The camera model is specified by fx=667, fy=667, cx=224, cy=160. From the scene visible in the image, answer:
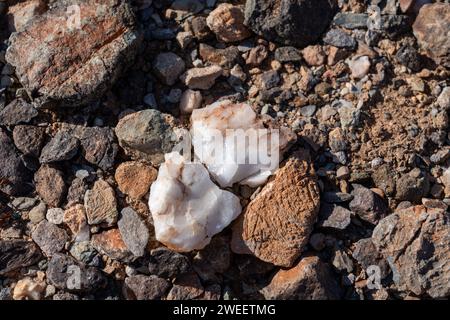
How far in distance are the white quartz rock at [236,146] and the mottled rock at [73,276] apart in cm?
61

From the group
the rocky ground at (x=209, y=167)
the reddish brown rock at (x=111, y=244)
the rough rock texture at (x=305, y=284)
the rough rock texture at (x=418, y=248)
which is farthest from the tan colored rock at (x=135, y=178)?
the rough rock texture at (x=418, y=248)

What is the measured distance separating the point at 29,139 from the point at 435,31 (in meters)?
1.79

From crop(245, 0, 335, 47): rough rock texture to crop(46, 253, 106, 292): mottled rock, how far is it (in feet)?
4.08

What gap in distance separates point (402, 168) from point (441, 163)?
0.19 meters

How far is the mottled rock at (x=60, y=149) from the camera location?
273 centimetres

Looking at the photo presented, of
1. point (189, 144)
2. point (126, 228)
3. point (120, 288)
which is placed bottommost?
point (120, 288)

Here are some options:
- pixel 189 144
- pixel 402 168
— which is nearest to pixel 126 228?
pixel 189 144

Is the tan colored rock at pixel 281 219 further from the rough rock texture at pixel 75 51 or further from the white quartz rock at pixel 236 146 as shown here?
the rough rock texture at pixel 75 51

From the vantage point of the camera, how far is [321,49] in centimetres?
294

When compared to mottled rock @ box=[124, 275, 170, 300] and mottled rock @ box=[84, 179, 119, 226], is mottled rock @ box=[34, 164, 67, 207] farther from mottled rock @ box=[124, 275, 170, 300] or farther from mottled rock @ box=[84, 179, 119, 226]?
mottled rock @ box=[124, 275, 170, 300]

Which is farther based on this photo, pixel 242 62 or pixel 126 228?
pixel 242 62

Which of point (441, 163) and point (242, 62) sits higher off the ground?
point (242, 62)

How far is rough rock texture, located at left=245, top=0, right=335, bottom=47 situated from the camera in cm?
289

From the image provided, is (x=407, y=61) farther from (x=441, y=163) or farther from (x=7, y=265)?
(x=7, y=265)
